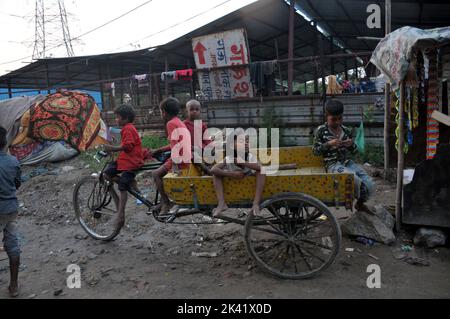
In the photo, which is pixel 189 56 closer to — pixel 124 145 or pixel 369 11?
pixel 369 11

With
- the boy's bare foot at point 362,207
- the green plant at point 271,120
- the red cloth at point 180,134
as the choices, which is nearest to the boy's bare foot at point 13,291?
the red cloth at point 180,134

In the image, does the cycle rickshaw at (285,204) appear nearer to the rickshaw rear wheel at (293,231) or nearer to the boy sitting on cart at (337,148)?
the rickshaw rear wheel at (293,231)

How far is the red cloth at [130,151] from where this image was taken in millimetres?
3848

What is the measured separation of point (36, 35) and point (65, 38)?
6.39ft

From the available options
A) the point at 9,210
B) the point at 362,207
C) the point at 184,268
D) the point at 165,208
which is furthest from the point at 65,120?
the point at 362,207

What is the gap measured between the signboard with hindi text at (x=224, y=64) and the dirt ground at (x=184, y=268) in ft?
18.5

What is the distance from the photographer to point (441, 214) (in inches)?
142

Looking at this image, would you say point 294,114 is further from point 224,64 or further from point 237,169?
point 237,169

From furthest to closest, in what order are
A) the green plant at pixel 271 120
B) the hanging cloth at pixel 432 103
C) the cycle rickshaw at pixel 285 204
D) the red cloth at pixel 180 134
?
1. the green plant at pixel 271 120
2. the hanging cloth at pixel 432 103
3. the red cloth at pixel 180 134
4. the cycle rickshaw at pixel 285 204

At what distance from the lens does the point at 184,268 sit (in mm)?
3479

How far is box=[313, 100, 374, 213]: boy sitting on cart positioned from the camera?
347 centimetres

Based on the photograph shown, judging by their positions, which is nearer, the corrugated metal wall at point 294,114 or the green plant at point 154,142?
the corrugated metal wall at point 294,114

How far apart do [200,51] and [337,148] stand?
25.0 ft

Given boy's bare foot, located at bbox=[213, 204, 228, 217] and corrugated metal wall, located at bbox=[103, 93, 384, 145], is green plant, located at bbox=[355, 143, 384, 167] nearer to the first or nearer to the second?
corrugated metal wall, located at bbox=[103, 93, 384, 145]
